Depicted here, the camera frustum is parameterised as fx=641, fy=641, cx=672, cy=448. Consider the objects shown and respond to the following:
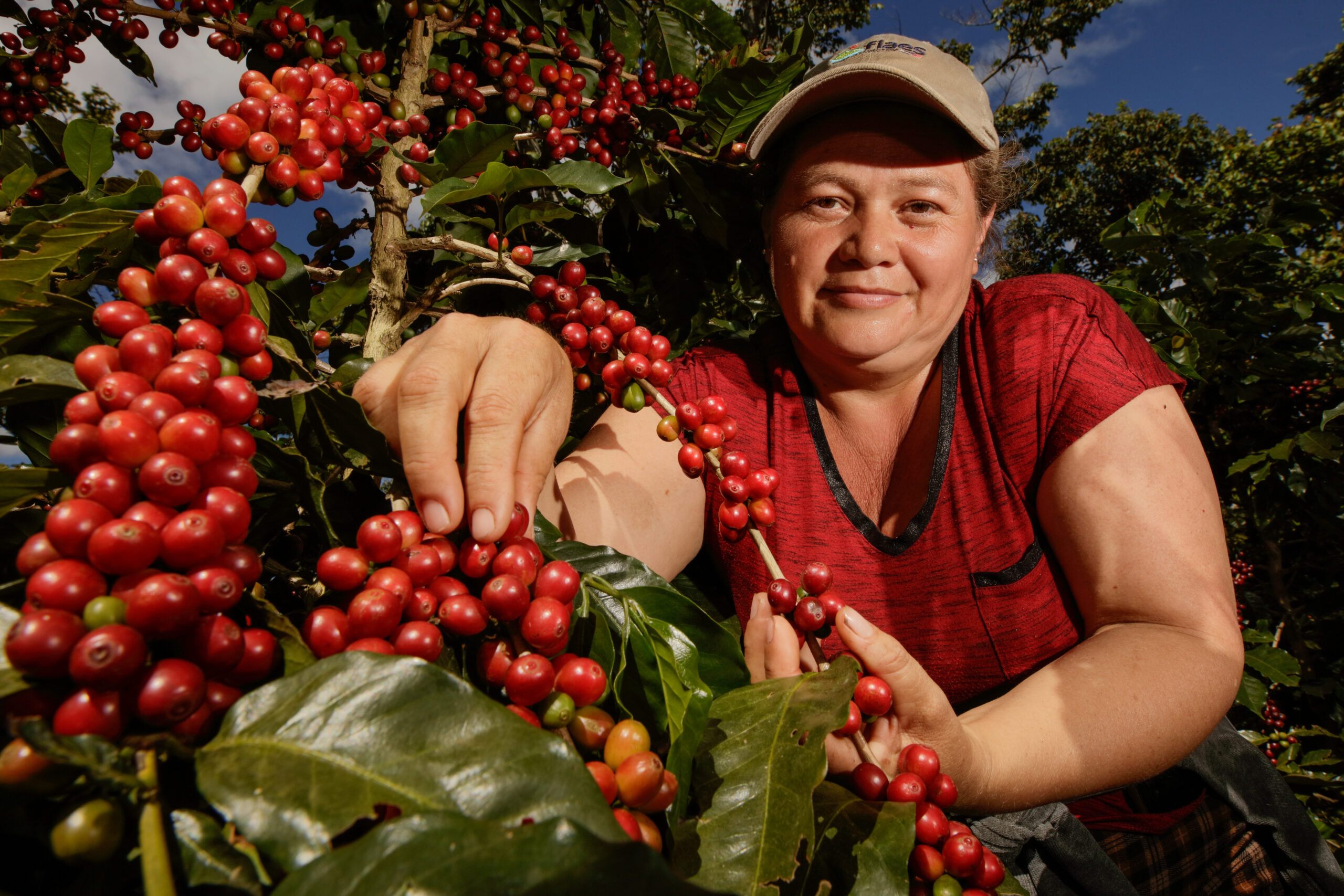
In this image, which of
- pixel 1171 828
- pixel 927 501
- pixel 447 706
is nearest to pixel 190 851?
pixel 447 706

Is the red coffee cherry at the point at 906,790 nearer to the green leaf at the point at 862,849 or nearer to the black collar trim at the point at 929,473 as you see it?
the green leaf at the point at 862,849

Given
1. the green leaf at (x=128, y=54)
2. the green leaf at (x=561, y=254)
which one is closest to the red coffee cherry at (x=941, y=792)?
the green leaf at (x=561, y=254)

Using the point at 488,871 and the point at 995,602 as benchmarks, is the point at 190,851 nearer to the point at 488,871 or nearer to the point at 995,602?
the point at 488,871

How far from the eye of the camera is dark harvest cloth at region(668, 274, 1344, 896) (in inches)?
60.2

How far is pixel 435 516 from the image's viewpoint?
67cm

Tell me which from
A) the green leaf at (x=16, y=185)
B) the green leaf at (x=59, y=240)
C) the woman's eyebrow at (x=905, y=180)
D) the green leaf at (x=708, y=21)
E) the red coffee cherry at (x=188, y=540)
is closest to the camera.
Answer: the red coffee cherry at (x=188, y=540)

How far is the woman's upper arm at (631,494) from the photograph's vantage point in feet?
5.38

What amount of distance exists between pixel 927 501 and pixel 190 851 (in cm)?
161

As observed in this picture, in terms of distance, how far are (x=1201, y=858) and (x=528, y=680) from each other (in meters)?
2.13

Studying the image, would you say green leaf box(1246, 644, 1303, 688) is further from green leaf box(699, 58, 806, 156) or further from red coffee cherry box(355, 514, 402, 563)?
red coffee cherry box(355, 514, 402, 563)

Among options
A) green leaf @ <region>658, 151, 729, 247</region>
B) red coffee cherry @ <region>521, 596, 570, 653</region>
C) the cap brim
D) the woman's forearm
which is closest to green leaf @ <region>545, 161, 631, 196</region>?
green leaf @ <region>658, 151, 729, 247</region>

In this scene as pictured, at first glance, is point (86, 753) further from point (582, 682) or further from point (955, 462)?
point (955, 462)

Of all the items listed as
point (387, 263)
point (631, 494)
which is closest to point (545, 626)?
point (387, 263)

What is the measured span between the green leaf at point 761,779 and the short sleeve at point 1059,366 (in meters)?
1.07
